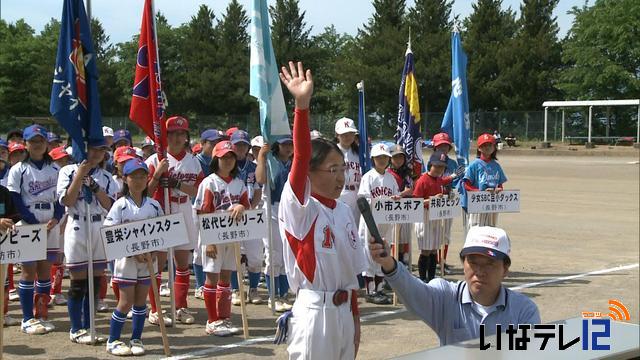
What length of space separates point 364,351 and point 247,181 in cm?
343

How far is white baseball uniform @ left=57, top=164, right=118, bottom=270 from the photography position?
737 cm

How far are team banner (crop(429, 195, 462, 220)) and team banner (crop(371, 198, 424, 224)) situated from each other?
494 mm

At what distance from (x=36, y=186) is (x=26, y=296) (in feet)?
4.05

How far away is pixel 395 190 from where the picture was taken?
973 centimetres

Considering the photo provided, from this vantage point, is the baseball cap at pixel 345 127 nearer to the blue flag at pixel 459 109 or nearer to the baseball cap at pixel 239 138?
the baseball cap at pixel 239 138

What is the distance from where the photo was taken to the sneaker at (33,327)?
25.4ft

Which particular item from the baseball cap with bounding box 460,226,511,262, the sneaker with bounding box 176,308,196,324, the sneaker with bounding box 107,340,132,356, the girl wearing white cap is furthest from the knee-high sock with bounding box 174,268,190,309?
the baseball cap with bounding box 460,226,511,262

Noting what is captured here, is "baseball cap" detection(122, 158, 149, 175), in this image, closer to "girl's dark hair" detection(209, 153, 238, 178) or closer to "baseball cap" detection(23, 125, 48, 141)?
"girl's dark hair" detection(209, 153, 238, 178)

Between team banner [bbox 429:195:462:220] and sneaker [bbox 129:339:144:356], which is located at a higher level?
team banner [bbox 429:195:462:220]

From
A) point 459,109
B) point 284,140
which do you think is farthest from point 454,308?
point 459,109

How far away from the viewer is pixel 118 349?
6887 millimetres

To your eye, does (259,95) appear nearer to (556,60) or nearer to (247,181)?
(247,181)

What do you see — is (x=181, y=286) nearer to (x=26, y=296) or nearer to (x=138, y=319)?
(x=138, y=319)

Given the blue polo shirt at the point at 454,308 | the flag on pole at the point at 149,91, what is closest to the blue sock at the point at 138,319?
the flag on pole at the point at 149,91
